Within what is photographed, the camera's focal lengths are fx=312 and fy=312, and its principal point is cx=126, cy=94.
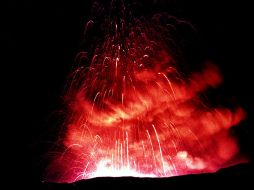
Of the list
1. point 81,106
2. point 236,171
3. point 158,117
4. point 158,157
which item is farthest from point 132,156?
point 236,171

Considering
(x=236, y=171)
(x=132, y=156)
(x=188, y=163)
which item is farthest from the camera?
(x=132, y=156)

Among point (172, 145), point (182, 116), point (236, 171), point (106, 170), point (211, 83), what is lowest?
point (106, 170)

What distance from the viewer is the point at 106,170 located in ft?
45.5

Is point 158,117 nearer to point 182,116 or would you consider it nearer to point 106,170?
point 182,116

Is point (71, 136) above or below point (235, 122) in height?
below

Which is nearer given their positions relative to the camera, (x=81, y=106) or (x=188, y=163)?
(x=188, y=163)

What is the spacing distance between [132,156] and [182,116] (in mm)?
2973

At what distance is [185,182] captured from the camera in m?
7.44

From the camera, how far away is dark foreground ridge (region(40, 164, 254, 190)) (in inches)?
284

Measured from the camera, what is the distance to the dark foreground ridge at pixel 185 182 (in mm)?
7209

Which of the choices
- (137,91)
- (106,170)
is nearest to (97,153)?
(106,170)

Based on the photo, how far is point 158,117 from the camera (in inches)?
592

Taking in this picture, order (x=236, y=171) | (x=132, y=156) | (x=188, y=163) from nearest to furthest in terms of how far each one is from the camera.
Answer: (x=236, y=171)
(x=188, y=163)
(x=132, y=156)

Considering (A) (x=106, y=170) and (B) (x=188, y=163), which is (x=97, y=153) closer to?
(A) (x=106, y=170)
